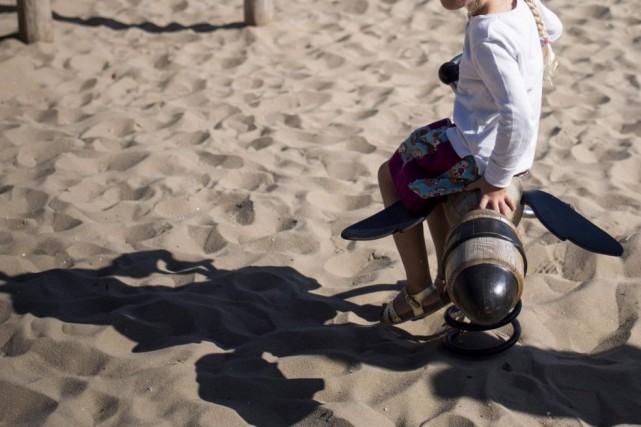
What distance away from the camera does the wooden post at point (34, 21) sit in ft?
19.9

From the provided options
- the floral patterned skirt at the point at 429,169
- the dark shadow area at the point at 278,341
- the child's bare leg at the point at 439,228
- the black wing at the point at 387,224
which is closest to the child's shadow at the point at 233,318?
the dark shadow area at the point at 278,341

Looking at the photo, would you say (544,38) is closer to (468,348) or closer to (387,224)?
(387,224)

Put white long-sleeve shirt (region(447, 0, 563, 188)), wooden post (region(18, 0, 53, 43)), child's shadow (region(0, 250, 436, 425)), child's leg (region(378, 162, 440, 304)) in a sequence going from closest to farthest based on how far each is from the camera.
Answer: white long-sleeve shirt (region(447, 0, 563, 188)), child's shadow (region(0, 250, 436, 425)), child's leg (region(378, 162, 440, 304)), wooden post (region(18, 0, 53, 43))

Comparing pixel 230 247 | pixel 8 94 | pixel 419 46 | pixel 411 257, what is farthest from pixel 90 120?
pixel 411 257

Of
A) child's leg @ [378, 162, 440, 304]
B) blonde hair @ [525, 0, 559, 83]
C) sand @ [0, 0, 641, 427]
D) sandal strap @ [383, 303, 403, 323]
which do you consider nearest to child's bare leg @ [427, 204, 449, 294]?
child's leg @ [378, 162, 440, 304]

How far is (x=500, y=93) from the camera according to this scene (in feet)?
7.89

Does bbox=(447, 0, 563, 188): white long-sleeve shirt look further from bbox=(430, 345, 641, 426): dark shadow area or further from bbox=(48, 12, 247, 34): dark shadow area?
bbox=(48, 12, 247, 34): dark shadow area

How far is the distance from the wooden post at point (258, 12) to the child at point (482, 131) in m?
3.84

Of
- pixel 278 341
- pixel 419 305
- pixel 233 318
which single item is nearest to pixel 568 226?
pixel 419 305

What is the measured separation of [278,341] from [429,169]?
0.87 meters

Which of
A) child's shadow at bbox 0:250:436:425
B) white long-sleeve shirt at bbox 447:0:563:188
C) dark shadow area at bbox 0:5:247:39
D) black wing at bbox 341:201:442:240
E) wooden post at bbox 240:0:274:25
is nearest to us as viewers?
white long-sleeve shirt at bbox 447:0:563:188

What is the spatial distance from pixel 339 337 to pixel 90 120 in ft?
9.08

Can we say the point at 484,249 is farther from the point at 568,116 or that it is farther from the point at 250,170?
the point at 568,116

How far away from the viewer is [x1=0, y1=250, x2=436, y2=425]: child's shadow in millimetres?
2781
